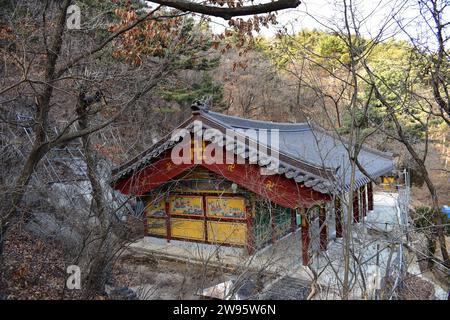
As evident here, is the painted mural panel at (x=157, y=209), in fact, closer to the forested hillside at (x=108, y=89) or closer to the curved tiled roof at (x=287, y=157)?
the forested hillside at (x=108, y=89)

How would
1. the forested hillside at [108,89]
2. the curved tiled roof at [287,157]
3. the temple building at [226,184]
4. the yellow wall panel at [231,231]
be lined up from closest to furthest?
the forested hillside at [108,89] < the curved tiled roof at [287,157] < the temple building at [226,184] < the yellow wall panel at [231,231]

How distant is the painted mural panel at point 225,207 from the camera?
10.5 m

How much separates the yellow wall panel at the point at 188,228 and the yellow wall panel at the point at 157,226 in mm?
377

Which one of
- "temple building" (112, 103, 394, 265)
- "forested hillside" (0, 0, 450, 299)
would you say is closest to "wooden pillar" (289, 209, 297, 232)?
"temple building" (112, 103, 394, 265)

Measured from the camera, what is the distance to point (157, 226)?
39.9 ft

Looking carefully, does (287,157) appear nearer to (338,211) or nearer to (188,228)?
(338,211)

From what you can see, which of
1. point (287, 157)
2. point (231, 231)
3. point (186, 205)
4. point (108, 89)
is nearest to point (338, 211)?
point (287, 157)

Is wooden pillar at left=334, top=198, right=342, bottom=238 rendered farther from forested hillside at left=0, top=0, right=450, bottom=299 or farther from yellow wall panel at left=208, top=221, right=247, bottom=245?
yellow wall panel at left=208, top=221, right=247, bottom=245

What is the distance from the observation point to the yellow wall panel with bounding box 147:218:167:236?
12.0 m

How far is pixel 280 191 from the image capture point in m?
9.32

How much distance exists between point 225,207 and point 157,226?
9.15 ft

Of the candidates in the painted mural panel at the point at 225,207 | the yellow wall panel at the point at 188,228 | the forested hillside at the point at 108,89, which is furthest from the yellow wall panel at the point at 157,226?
the painted mural panel at the point at 225,207

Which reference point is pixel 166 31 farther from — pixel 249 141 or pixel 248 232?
pixel 248 232
